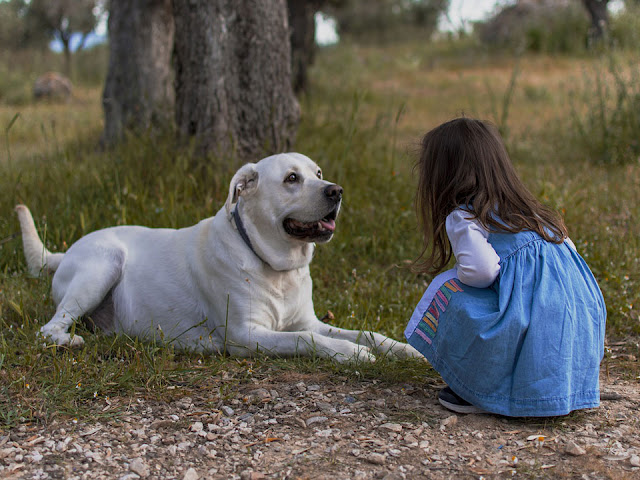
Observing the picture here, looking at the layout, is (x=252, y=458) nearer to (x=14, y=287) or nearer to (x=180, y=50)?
(x=14, y=287)

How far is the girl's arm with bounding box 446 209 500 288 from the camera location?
106 inches

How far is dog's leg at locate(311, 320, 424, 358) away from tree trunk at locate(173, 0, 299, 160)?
2283mm

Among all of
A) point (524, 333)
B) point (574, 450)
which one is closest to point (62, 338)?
point (524, 333)

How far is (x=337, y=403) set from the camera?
2.92 m

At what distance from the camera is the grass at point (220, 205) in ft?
10.1

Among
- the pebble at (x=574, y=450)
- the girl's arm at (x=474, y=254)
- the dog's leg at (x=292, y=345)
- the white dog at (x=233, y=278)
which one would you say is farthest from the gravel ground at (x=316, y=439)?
the girl's arm at (x=474, y=254)

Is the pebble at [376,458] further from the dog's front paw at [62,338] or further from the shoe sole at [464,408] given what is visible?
the dog's front paw at [62,338]

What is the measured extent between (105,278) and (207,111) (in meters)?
Answer: 2.23

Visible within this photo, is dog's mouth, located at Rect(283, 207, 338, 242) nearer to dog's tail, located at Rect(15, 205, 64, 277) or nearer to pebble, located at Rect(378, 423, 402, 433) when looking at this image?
pebble, located at Rect(378, 423, 402, 433)

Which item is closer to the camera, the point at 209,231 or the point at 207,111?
the point at 209,231

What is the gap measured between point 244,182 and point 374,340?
44.3 inches

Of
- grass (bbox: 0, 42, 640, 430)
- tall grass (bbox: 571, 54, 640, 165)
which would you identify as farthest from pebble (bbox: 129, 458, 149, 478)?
tall grass (bbox: 571, 54, 640, 165)

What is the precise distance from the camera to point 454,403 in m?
2.83

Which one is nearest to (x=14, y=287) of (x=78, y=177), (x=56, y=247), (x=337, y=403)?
(x=56, y=247)
